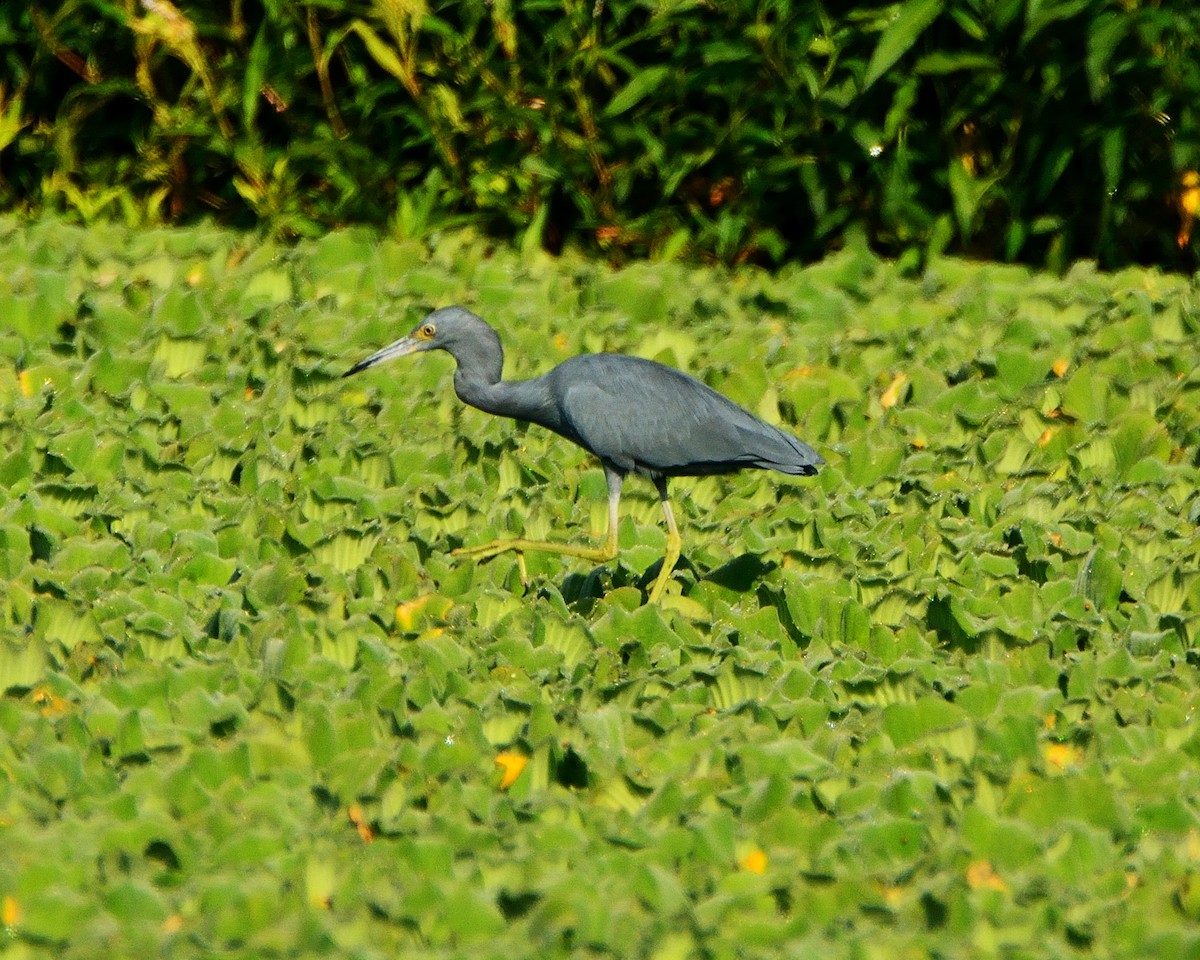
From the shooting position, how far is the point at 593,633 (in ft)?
13.3

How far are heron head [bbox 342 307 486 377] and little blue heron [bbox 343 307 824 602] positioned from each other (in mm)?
237

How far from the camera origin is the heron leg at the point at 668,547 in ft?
14.4

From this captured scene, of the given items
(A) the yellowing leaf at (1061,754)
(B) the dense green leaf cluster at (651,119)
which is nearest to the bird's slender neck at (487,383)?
(A) the yellowing leaf at (1061,754)

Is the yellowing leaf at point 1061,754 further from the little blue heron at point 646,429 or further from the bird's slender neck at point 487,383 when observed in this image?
the bird's slender neck at point 487,383

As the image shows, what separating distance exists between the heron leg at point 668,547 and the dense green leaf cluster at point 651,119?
244 cm

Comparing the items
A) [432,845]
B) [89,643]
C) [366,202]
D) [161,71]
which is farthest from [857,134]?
[432,845]

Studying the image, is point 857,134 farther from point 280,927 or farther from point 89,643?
point 280,927

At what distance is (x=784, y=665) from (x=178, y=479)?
1936 mm

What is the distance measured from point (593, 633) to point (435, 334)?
1175 mm

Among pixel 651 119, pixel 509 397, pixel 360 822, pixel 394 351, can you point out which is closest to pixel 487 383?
pixel 509 397

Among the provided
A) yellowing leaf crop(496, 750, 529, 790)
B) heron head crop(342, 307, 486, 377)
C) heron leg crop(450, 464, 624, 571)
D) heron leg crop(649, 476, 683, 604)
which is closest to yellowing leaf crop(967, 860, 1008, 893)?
yellowing leaf crop(496, 750, 529, 790)

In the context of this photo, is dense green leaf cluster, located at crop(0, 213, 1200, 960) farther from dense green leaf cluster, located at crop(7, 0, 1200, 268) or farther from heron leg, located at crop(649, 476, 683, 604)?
dense green leaf cluster, located at crop(7, 0, 1200, 268)

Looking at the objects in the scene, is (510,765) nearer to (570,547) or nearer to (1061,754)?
(1061,754)

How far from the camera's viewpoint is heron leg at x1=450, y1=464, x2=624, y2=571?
180 inches
